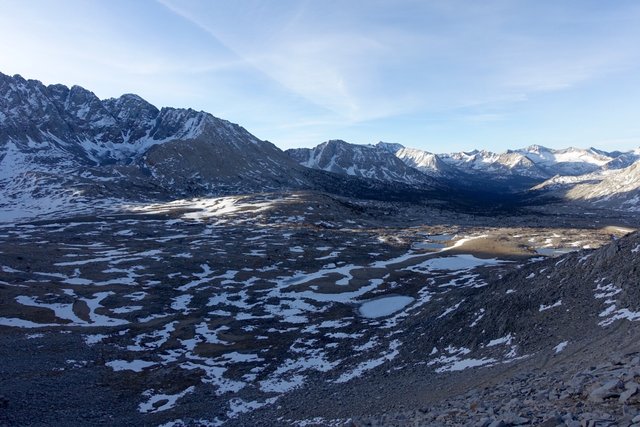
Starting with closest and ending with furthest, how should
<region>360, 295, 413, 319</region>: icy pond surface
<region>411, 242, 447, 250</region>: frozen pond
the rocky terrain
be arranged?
the rocky terrain < <region>360, 295, 413, 319</region>: icy pond surface < <region>411, 242, 447, 250</region>: frozen pond

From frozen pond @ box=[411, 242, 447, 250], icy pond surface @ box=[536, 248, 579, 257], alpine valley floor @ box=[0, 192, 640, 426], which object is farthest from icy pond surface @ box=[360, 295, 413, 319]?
icy pond surface @ box=[536, 248, 579, 257]

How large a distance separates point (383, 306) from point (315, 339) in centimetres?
1549

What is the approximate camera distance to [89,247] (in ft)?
327

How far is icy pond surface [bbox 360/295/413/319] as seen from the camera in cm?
5850

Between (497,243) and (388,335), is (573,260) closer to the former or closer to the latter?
(388,335)

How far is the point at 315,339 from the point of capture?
49.3 m

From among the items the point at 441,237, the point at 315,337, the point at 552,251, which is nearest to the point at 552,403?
the point at 315,337

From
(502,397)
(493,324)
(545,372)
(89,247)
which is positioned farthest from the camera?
(89,247)

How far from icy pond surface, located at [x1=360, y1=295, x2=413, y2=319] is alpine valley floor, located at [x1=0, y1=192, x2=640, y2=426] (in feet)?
1.55

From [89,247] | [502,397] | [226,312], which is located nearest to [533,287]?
[502,397]

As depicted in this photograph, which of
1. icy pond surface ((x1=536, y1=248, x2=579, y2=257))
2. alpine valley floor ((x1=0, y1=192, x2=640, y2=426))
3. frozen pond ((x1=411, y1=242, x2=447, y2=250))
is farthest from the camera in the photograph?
frozen pond ((x1=411, y1=242, x2=447, y2=250))

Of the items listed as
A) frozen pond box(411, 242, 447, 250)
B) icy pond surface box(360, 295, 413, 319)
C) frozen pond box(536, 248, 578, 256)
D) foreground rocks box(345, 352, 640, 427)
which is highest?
foreground rocks box(345, 352, 640, 427)

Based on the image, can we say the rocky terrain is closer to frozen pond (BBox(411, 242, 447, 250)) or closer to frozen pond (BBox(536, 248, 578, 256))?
frozen pond (BBox(536, 248, 578, 256))

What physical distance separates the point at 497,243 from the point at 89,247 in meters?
97.1
